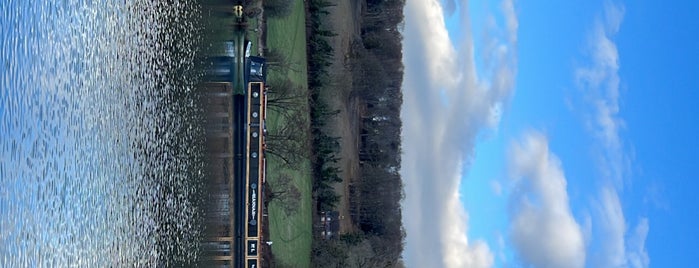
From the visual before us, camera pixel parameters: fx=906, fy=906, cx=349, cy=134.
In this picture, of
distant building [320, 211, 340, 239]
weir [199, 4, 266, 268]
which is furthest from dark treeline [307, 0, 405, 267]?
weir [199, 4, 266, 268]

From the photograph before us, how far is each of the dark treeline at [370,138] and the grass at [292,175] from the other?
167cm

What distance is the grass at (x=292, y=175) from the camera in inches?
2569

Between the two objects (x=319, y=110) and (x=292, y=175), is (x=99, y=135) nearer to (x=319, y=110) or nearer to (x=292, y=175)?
(x=292, y=175)

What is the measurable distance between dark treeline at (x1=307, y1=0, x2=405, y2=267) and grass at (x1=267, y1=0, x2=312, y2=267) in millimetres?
1673

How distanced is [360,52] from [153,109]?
41.9 meters

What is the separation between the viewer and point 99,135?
43.2 metres

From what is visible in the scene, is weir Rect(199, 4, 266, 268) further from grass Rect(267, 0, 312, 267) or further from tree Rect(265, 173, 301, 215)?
grass Rect(267, 0, 312, 267)

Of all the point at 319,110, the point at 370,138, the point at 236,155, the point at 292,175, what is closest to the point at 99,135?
the point at 236,155

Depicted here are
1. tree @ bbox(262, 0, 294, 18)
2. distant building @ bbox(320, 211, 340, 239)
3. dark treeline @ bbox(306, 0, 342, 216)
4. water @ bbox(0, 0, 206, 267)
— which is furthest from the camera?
distant building @ bbox(320, 211, 340, 239)

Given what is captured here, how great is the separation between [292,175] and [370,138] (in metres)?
30.1

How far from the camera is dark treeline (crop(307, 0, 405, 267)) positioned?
74.9 metres

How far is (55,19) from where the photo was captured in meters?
38.9

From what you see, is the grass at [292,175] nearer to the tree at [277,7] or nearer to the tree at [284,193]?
the tree at [284,193]

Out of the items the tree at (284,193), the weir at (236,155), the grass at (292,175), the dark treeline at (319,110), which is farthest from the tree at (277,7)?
the tree at (284,193)
